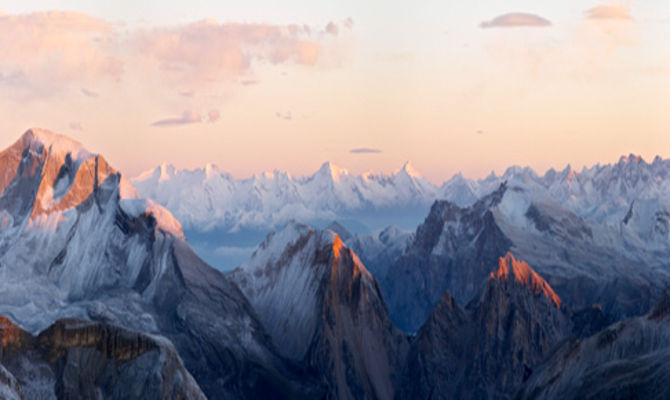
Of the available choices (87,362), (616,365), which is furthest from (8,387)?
(616,365)

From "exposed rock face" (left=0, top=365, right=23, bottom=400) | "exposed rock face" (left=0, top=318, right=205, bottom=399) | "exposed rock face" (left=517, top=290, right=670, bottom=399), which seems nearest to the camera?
"exposed rock face" (left=0, top=365, right=23, bottom=400)

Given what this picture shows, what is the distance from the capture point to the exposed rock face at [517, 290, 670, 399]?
130750 mm

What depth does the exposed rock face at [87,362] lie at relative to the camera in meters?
118

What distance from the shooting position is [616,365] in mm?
141500

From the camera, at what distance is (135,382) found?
120 meters

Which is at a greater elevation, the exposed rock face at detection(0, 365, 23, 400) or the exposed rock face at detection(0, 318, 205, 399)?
the exposed rock face at detection(0, 365, 23, 400)

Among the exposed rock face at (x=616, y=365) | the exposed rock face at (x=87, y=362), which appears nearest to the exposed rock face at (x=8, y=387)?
the exposed rock face at (x=87, y=362)

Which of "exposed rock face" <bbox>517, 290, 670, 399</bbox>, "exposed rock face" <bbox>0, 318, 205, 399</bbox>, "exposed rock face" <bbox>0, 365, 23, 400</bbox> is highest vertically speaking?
"exposed rock face" <bbox>0, 365, 23, 400</bbox>

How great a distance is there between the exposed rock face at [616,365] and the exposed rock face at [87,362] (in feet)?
221

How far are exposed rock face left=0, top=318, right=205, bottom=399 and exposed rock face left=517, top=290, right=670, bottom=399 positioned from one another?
6748 centimetres

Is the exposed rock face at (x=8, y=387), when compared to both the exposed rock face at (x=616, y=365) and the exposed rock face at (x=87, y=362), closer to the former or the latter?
the exposed rock face at (x=87, y=362)

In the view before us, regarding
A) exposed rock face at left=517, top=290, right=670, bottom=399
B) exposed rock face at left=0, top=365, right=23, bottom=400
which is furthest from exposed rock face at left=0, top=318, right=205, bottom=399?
exposed rock face at left=517, top=290, right=670, bottom=399

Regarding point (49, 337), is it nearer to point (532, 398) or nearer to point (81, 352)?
point (81, 352)

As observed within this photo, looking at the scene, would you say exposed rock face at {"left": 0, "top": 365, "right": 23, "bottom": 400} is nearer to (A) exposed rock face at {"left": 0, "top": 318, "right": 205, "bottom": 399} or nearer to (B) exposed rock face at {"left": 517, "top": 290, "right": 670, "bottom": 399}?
(A) exposed rock face at {"left": 0, "top": 318, "right": 205, "bottom": 399}
